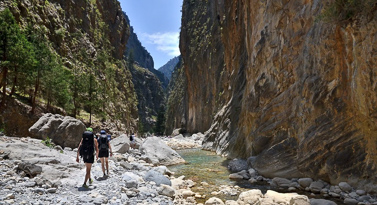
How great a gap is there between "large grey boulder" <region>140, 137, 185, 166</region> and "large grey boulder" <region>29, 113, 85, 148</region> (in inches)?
186

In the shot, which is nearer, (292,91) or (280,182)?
(280,182)

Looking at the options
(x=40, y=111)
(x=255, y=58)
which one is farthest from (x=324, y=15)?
(x=40, y=111)

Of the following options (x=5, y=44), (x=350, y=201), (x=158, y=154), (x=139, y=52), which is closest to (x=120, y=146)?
(x=158, y=154)

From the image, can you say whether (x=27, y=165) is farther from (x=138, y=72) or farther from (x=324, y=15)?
(x=138, y=72)

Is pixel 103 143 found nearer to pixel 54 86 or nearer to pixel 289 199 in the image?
pixel 289 199

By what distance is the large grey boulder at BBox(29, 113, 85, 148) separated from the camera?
1431 centimetres

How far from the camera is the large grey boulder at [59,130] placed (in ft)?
47.0

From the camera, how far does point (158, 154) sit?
17438mm

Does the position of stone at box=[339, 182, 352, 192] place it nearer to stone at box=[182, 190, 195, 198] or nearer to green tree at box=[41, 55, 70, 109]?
stone at box=[182, 190, 195, 198]

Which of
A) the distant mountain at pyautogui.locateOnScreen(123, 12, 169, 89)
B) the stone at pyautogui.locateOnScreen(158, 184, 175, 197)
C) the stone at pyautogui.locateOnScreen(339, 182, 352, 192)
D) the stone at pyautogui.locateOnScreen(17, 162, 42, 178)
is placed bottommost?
the stone at pyautogui.locateOnScreen(158, 184, 175, 197)

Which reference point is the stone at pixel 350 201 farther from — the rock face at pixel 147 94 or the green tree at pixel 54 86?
the rock face at pixel 147 94

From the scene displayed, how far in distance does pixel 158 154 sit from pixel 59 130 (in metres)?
6.42

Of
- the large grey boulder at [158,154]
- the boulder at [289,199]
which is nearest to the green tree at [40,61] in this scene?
the large grey boulder at [158,154]

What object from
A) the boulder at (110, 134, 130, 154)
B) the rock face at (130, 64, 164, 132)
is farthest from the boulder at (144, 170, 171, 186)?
the rock face at (130, 64, 164, 132)
